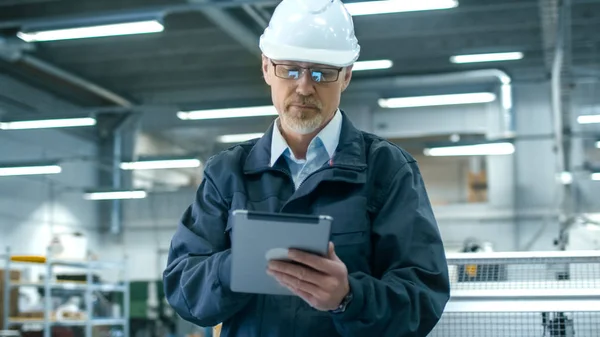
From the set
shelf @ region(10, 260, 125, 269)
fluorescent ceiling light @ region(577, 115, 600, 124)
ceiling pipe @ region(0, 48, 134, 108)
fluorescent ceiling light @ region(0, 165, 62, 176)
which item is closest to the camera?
shelf @ region(10, 260, 125, 269)

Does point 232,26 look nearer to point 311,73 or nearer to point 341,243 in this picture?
point 311,73

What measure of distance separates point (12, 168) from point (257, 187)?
47.0ft

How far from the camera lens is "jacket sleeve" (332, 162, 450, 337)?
1276 mm

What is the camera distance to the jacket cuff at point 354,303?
1242 millimetres

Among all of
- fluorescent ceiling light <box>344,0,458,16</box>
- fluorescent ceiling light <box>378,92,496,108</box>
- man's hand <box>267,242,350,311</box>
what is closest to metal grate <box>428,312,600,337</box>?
man's hand <box>267,242,350,311</box>

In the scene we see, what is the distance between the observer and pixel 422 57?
14.8 meters

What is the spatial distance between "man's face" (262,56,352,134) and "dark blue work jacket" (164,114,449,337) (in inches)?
2.9

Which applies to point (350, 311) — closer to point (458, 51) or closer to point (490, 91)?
point (458, 51)

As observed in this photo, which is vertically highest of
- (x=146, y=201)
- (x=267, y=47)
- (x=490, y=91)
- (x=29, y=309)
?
(x=490, y=91)

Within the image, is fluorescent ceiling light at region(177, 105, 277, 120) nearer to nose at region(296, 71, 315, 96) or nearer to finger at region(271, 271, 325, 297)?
nose at region(296, 71, 315, 96)

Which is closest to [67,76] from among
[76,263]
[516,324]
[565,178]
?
[76,263]

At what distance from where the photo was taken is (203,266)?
1.37 metres

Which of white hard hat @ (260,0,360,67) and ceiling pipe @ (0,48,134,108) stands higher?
ceiling pipe @ (0,48,134,108)

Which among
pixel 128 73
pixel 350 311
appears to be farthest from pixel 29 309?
pixel 350 311
